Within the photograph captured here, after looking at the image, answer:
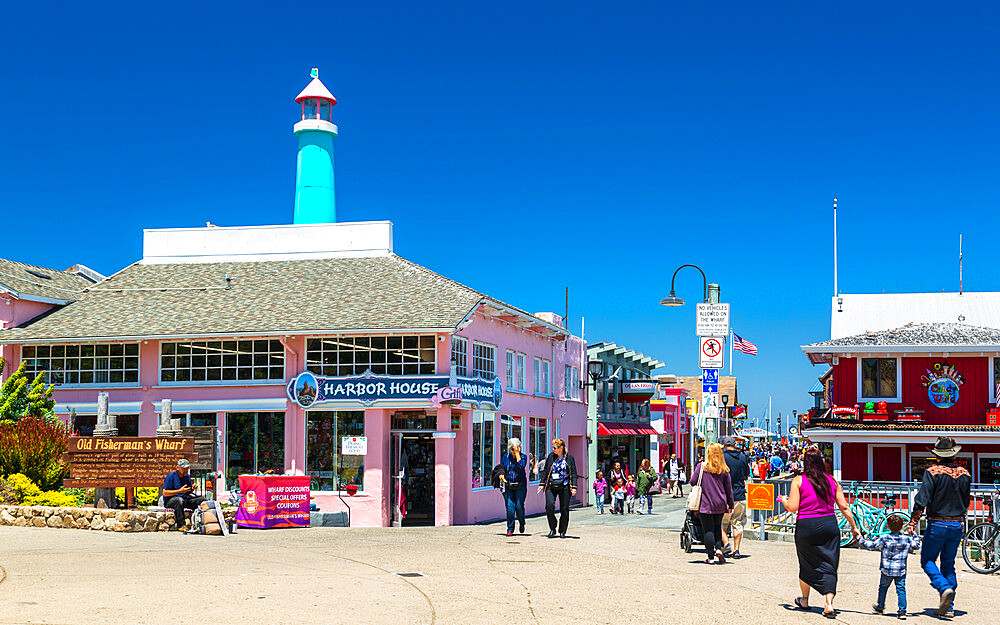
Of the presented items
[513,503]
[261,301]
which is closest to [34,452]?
[261,301]

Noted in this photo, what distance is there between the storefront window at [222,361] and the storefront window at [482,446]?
4.71 m

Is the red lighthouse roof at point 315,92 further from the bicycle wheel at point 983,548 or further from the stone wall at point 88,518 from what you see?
the bicycle wheel at point 983,548

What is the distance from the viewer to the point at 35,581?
1180 centimetres

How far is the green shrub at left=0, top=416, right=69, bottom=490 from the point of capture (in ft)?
70.0

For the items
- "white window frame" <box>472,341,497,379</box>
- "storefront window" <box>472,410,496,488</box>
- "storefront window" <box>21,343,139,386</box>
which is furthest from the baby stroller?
"storefront window" <box>21,343,139,386</box>

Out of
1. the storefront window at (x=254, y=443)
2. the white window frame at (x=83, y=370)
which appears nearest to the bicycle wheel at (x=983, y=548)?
the storefront window at (x=254, y=443)

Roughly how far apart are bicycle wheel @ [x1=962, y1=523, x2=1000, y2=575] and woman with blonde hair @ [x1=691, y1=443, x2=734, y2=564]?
3.45 metres

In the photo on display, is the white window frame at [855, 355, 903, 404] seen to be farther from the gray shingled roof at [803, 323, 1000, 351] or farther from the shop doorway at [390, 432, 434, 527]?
the shop doorway at [390, 432, 434, 527]

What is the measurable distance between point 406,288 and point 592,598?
15.9m

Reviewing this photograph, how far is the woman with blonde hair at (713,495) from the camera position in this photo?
14375 mm

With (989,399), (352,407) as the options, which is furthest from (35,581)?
(989,399)

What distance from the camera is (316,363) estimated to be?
81.8 feet

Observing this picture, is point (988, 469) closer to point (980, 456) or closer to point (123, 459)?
point (980, 456)

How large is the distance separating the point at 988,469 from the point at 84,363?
78.7ft
